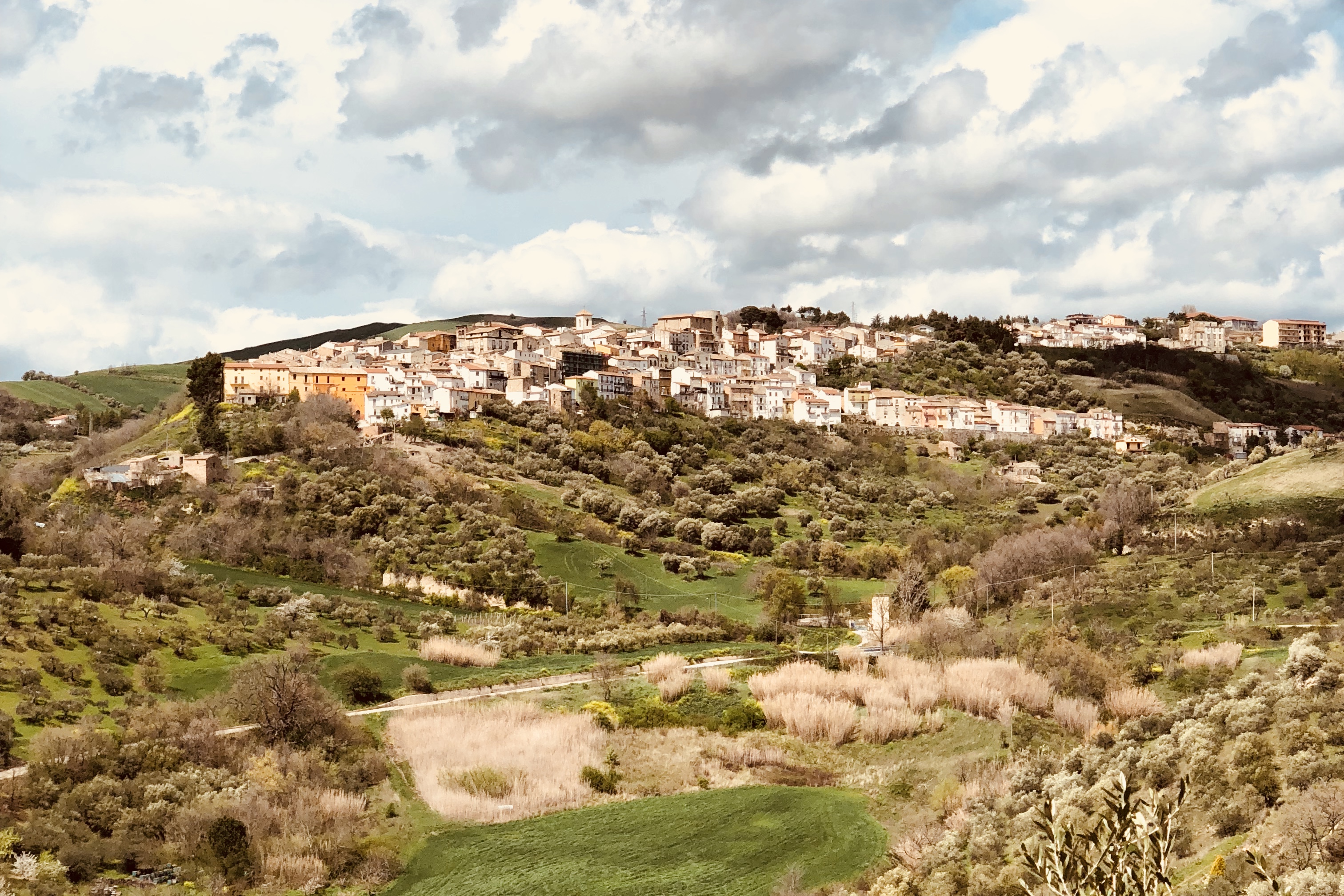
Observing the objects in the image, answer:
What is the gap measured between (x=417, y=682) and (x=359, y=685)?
6.21 feet

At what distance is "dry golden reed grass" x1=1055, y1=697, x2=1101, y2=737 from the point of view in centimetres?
2794

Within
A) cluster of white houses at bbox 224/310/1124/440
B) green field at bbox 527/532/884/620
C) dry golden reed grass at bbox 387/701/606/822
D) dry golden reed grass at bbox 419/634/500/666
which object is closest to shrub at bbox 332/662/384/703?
dry golden reed grass at bbox 387/701/606/822

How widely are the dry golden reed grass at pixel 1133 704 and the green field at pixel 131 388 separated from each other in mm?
115877

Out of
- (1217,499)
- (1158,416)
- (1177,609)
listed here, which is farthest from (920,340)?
(1177,609)

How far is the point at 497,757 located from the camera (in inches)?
1105

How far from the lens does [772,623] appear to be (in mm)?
47688

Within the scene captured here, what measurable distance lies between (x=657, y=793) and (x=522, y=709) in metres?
6.18

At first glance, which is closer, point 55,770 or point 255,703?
point 55,770

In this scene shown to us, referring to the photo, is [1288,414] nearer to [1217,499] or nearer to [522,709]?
[1217,499]

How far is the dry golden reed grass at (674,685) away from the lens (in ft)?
113

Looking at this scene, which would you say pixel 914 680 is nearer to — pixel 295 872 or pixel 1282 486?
pixel 295 872

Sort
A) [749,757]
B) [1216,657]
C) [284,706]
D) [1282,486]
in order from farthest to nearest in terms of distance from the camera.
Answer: [1282,486]
[749,757]
[1216,657]
[284,706]

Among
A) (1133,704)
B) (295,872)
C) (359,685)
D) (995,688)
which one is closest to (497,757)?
(295,872)

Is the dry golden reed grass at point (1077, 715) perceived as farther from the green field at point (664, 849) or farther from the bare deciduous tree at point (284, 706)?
the bare deciduous tree at point (284, 706)
